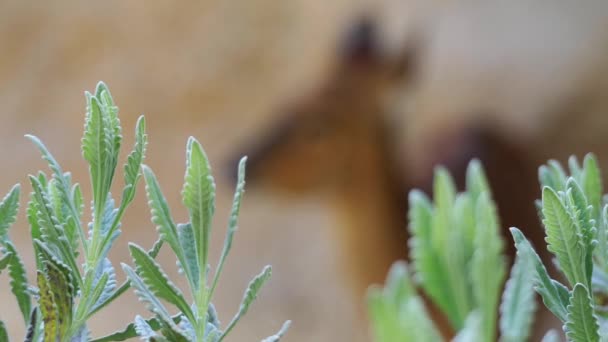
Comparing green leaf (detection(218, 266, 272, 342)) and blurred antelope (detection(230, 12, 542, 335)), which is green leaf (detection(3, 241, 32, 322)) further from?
blurred antelope (detection(230, 12, 542, 335))

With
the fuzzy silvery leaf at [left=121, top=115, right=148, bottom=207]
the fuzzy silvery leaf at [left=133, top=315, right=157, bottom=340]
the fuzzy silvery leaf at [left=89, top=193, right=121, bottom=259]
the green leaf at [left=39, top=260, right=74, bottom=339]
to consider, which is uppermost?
the fuzzy silvery leaf at [left=121, top=115, right=148, bottom=207]

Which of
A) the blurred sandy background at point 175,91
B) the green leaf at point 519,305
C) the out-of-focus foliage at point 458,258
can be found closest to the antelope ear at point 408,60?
the blurred sandy background at point 175,91

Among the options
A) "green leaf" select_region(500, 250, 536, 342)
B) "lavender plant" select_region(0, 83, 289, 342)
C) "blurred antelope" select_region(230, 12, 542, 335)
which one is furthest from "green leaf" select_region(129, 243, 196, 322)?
"blurred antelope" select_region(230, 12, 542, 335)

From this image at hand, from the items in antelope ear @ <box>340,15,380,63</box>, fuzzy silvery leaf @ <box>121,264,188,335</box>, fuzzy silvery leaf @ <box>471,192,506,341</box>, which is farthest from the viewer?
antelope ear @ <box>340,15,380,63</box>

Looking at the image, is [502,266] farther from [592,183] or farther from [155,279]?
[155,279]

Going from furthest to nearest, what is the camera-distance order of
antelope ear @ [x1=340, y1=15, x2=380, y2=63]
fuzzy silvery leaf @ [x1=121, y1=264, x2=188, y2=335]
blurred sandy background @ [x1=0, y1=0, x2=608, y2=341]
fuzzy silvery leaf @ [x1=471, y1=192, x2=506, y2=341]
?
1. blurred sandy background @ [x1=0, y1=0, x2=608, y2=341]
2. antelope ear @ [x1=340, y1=15, x2=380, y2=63]
3. fuzzy silvery leaf @ [x1=471, y1=192, x2=506, y2=341]
4. fuzzy silvery leaf @ [x1=121, y1=264, x2=188, y2=335]

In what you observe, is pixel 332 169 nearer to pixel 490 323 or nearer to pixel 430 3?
pixel 430 3
